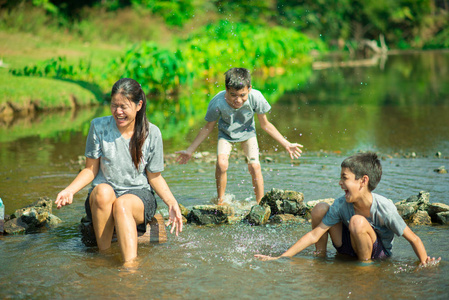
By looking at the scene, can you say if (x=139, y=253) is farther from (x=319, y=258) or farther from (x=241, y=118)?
(x=241, y=118)

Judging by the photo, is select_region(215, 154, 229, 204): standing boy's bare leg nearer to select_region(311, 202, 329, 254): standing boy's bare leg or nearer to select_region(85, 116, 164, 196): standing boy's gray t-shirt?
select_region(85, 116, 164, 196): standing boy's gray t-shirt

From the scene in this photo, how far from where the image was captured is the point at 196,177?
6.33 metres

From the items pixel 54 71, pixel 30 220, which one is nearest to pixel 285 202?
pixel 30 220

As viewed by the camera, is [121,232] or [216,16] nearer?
[121,232]

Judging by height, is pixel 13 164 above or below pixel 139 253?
above

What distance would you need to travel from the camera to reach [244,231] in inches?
178

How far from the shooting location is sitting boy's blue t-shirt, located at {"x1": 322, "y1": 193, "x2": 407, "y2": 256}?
3.45m

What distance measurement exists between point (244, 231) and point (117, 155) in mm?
1279

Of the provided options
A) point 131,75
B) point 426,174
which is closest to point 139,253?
point 426,174

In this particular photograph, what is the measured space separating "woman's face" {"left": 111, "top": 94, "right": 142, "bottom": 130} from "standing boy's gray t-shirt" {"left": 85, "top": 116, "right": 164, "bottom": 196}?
0.12 m

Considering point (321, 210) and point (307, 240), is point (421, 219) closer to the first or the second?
point (321, 210)

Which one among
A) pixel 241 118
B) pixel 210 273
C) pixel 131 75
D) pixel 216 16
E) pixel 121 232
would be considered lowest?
pixel 210 273

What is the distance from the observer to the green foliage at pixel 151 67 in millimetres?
12273

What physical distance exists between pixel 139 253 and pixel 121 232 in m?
0.33
